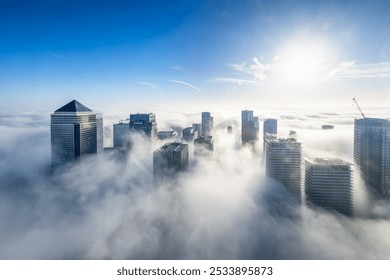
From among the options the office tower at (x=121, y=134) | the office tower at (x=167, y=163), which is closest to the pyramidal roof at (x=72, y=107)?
the office tower at (x=121, y=134)

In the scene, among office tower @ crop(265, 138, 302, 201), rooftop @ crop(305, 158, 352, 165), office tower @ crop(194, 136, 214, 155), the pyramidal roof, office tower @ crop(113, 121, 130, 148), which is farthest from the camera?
office tower @ crop(113, 121, 130, 148)

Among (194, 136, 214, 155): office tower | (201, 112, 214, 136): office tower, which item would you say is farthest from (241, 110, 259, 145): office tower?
(194, 136, 214, 155): office tower

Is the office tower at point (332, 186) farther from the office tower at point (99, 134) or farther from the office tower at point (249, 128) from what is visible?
the office tower at point (99, 134)

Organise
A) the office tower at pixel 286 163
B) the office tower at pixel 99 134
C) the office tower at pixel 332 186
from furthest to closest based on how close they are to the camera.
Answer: the office tower at pixel 99 134 → the office tower at pixel 286 163 → the office tower at pixel 332 186

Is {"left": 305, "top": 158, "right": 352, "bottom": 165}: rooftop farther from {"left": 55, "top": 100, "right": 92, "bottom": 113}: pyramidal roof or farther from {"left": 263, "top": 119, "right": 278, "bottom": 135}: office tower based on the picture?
{"left": 55, "top": 100, "right": 92, "bottom": 113}: pyramidal roof

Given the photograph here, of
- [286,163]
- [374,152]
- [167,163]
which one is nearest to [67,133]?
[167,163]
